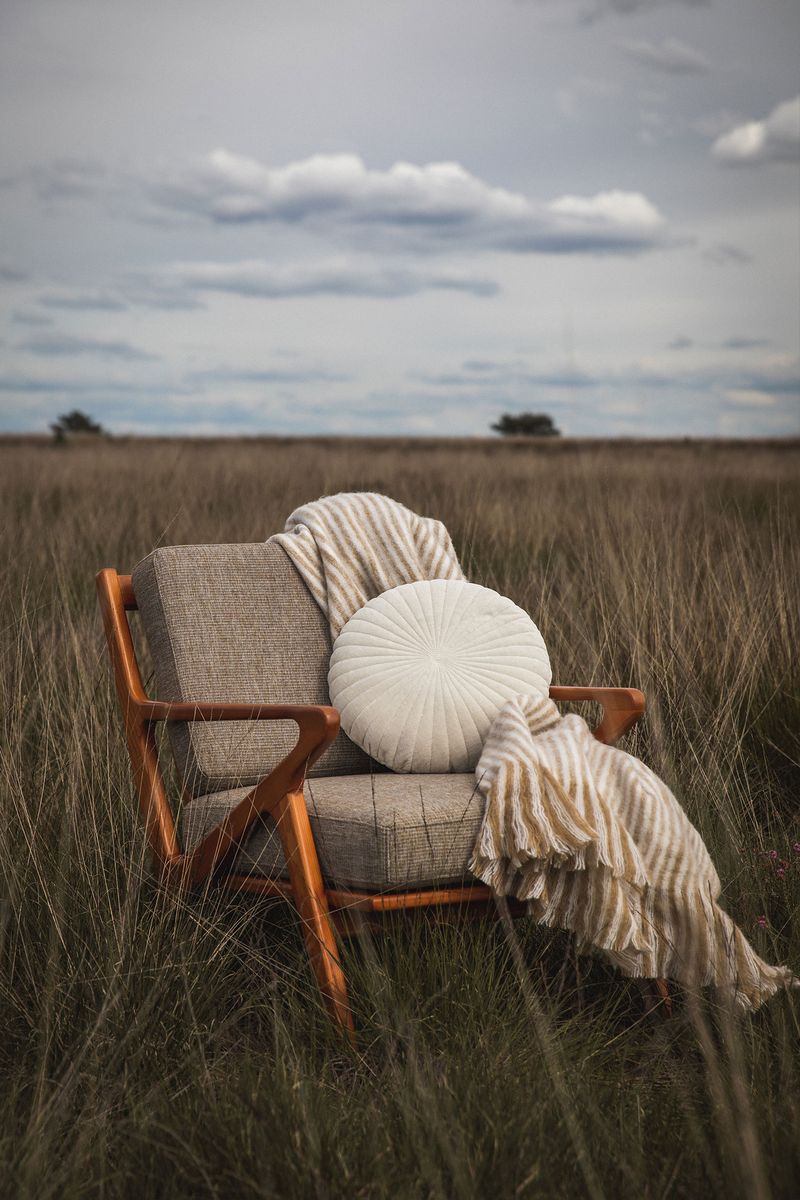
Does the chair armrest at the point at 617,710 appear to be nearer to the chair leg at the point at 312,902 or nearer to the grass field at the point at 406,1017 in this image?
the grass field at the point at 406,1017

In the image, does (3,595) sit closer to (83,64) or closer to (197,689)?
(197,689)

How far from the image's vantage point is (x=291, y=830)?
7.10ft

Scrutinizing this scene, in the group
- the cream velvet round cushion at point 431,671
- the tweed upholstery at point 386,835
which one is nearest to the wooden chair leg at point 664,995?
the tweed upholstery at point 386,835

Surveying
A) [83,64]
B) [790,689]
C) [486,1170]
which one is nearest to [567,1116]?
[486,1170]

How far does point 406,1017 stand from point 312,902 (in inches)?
11.6

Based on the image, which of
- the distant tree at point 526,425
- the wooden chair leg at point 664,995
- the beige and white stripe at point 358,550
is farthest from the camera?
the distant tree at point 526,425

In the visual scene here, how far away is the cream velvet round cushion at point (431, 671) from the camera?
262 centimetres

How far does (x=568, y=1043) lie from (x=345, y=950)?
425 mm

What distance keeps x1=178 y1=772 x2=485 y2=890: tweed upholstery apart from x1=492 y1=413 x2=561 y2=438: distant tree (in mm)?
25218

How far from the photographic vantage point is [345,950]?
7.02 ft

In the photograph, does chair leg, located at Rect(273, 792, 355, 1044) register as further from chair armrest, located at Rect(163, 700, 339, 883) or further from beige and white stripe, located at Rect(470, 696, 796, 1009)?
beige and white stripe, located at Rect(470, 696, 796, 1009)

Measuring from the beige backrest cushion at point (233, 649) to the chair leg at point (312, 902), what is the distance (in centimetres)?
39

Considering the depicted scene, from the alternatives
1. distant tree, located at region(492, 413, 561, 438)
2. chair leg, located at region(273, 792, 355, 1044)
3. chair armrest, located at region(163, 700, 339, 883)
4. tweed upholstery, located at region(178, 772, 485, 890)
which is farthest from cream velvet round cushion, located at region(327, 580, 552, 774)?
distant tree, located at region(492, 413, 561, 438)

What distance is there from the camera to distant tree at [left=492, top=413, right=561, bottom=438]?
1087 inches
